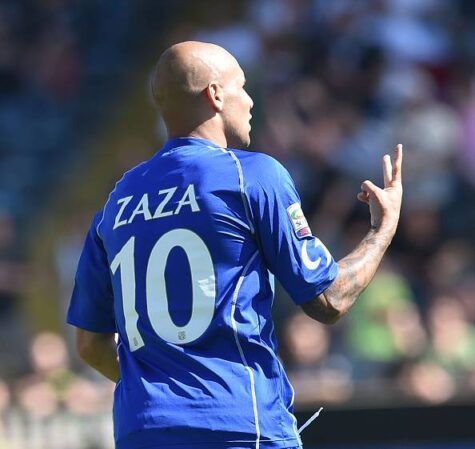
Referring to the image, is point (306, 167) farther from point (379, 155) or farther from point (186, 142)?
point (186, 142)

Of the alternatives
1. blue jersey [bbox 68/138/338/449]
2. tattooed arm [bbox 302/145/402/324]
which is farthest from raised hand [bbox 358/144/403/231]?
blue jersey [bbox 68/138/338/449]

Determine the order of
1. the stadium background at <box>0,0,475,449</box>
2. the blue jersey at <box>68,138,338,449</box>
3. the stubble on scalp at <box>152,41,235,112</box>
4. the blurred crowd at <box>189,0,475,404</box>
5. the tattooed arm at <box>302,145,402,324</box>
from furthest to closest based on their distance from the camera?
the blurred crowd at <box>189,0,475,404</box>
the stadium background at <box>0,0,475,449</box>
the stubble on scalp at <box>152,41,235,112</box>
the tattooed arm at <box>302,145,402,324</box>
the blue jersey at <box>68,138,338,449</box>

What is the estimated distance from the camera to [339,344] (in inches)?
369

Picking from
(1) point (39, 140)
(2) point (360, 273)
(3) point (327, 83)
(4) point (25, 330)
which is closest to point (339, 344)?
(3) point (327, 83)

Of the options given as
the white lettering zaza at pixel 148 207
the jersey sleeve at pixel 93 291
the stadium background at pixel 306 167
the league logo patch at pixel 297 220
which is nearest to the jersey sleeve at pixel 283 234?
the league logo patch at pixel 297 220

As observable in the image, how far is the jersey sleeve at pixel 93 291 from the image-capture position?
398cm

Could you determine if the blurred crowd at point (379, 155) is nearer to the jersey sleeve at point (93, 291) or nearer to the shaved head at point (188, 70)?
the jersey sleeve at point (93, 291)

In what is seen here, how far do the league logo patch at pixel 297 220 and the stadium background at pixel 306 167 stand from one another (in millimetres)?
4705

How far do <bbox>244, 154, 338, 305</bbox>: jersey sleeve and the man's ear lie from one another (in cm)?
25

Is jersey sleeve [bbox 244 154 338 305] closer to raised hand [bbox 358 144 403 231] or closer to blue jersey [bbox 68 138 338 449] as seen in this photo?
blue jersey [bbox 68 138 338 449]

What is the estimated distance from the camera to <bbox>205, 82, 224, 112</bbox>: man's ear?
3.78m

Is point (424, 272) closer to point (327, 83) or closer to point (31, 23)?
point (327, 83)

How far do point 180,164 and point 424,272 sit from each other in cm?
645

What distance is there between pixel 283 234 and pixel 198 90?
0.51 meters
